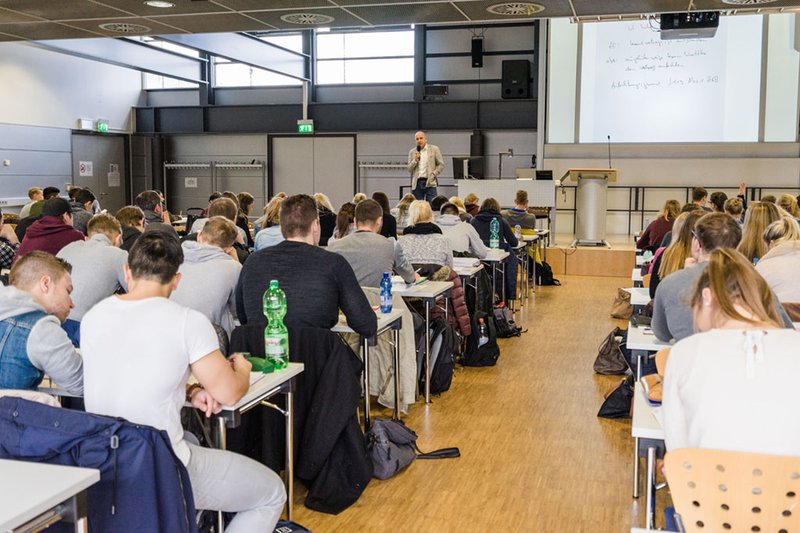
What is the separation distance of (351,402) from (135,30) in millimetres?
6278

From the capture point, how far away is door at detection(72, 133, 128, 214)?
52.4 feet

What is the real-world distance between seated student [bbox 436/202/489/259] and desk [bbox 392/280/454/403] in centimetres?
189

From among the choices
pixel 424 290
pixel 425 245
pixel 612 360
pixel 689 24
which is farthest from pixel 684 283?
pixel 689 24

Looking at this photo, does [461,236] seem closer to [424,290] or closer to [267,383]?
[424,290]

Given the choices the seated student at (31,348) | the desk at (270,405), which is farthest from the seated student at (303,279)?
the seated student at (31,348)

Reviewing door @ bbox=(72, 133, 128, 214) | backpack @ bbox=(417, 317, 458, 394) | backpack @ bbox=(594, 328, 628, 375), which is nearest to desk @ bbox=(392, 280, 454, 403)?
backpack @ bbox=(417, 317, 458, 394)

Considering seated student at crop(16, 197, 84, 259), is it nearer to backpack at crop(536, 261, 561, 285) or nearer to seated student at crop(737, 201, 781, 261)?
seated student at crop(737, 201, 781, 261)

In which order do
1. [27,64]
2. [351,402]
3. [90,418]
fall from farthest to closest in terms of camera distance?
[27,64] < [351,402] < [90,418]

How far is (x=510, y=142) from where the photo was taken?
15.9m

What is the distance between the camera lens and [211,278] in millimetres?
4117

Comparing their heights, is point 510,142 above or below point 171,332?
above

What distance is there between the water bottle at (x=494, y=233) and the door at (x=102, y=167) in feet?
33.3

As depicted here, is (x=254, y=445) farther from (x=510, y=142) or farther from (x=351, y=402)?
(x=510, y=142)

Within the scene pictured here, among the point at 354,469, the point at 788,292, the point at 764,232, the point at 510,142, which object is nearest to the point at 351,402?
the point at 354,469
